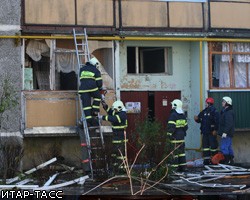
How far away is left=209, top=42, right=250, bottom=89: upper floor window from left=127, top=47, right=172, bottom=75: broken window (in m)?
1.36

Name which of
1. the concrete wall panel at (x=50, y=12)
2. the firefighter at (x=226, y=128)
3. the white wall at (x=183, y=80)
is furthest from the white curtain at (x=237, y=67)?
the concrete wall panel at (x=50, y=12)

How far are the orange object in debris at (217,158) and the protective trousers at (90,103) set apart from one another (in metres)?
3.61

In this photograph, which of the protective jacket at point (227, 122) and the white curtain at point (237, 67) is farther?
the white curtain at point (237, 67)

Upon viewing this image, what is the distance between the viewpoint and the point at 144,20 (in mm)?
19219

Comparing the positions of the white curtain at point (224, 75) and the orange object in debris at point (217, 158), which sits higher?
the white curtain at point (224, 75)

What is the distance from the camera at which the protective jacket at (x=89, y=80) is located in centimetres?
1686

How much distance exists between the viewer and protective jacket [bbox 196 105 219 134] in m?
18.6

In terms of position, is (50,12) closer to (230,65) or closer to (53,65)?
(53,65)

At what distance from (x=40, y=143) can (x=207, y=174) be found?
468 centimetres

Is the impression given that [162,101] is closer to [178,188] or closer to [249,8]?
[249,8]

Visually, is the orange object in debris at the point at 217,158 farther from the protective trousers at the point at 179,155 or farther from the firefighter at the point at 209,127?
the protective trousers at the point at 179,155

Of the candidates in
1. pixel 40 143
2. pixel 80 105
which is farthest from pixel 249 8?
pixel 40 143

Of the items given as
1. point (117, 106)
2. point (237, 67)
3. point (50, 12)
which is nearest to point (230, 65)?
point (237, 67)

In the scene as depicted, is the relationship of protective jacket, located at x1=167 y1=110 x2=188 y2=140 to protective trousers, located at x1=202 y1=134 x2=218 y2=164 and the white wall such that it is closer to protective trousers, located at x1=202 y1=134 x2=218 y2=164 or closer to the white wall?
protective trousers, located at x1=202 y1=134 x2=218 y2=164
